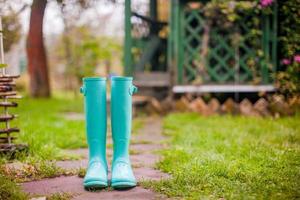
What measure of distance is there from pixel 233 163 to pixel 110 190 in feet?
2.72

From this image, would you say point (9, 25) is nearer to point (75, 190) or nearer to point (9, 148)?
point (9, 148)

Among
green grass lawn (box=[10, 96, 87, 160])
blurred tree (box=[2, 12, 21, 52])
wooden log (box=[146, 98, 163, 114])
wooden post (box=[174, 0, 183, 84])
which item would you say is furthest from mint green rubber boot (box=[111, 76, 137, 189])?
wooden post (box=[174, 0, 183, 84])

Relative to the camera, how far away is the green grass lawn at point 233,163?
7.87 feet

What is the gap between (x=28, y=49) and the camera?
9266 millimetres

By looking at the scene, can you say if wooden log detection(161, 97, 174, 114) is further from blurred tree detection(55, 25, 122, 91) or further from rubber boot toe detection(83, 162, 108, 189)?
blurred tree detection(55, 25, 122, 91)

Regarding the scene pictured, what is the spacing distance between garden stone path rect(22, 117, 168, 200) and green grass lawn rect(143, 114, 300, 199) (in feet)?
0.32

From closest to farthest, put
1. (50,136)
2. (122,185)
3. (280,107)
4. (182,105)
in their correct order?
(122,185) → (50,136) → (280,107) → (182,105)

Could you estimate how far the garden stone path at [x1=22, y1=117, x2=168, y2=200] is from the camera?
2.44 m

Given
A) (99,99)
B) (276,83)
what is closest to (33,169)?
(99,99)

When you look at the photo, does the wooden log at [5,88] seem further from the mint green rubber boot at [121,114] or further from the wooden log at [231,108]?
the wooden log at [231,108]

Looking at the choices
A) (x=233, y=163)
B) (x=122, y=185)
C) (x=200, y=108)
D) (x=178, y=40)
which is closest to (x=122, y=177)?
(x=122, y=185)

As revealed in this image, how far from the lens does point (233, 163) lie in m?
2.90

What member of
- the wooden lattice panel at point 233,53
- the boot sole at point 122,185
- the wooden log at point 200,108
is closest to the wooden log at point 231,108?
the wooden log at point 200,108

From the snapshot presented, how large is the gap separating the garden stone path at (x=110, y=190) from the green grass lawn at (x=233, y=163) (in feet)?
0.32
